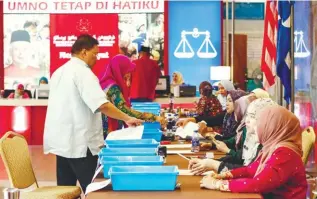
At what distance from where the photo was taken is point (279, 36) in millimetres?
6957

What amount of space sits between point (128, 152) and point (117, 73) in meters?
1.89

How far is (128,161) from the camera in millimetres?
3334

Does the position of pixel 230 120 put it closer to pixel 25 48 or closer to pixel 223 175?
pixel 223 175

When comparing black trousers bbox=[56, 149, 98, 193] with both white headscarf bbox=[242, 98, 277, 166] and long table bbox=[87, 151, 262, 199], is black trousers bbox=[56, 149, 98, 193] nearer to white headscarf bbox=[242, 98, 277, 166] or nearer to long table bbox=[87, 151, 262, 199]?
white headscarf bbox=[242, 98, 277, 166]

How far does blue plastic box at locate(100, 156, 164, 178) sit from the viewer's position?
10.8ft

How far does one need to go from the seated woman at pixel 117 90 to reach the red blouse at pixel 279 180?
218 cm

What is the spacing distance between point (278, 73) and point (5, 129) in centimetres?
539

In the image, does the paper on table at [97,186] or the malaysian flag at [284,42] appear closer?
the paper on table at [97,186]

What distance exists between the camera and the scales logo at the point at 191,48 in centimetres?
1328

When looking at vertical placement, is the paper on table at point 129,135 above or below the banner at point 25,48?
below

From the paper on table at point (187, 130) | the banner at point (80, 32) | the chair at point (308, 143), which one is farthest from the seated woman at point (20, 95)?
the chair at point (308, 143)

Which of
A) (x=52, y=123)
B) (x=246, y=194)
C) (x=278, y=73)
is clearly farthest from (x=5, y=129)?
(x=246, y=194)

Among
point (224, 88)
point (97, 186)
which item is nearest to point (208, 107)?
point (224, 88)

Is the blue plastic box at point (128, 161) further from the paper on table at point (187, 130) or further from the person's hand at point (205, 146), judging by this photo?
the paper on table at point (187, 130)
